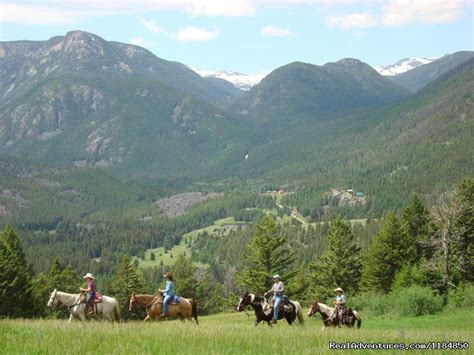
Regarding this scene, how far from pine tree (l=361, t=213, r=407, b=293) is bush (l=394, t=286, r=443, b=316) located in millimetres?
15088

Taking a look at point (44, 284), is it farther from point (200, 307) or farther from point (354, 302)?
point (354, 302)

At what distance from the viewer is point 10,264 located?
57.4 metres

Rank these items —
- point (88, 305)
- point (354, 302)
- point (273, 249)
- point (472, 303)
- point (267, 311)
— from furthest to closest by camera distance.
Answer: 1. point (273, 249)
2. point (354, 302)
3. point (472, 303)
4. point (267, 311)
5. point (88, 305)


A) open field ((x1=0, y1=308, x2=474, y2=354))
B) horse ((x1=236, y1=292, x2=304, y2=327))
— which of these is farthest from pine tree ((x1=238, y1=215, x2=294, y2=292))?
open field ((x1=0, y1=308, x2=474, y2=354))

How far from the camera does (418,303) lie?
4206cm

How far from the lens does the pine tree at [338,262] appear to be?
6109cm

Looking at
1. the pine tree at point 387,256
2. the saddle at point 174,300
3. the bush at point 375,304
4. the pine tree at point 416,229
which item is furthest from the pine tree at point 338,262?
the saddle at point 174,300

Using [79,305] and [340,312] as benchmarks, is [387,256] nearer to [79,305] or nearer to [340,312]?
[340,312]

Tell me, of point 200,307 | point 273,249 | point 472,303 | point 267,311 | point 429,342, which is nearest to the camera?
point 429,342

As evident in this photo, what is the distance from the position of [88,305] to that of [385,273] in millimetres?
40552

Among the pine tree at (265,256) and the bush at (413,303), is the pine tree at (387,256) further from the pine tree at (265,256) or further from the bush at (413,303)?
the bush at (413,303)

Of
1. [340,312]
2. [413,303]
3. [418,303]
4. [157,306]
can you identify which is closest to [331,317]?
[340,312]

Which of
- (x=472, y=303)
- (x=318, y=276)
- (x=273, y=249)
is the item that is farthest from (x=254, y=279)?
(x=472, y=303)

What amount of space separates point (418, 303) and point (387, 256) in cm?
1616
